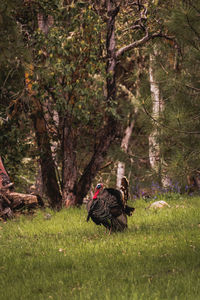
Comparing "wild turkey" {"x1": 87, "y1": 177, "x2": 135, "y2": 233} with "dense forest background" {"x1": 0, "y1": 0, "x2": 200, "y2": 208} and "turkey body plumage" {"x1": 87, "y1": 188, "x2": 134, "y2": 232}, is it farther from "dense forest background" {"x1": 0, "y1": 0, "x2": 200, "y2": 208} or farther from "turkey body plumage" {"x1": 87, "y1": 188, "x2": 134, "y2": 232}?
"dense forest background" {"x1": 0, "y1": 0, "x2": 200, "y2": 208}

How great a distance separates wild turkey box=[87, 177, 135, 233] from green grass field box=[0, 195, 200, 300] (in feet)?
1.01

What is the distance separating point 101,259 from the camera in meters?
7.77

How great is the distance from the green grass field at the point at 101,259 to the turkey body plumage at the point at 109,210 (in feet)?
1.00

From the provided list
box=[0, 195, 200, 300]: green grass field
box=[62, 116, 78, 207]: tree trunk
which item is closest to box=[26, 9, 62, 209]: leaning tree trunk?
box=[62, 116, 78, 207]: tree trunk

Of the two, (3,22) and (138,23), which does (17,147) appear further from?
(3,22)

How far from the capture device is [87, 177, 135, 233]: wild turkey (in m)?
9.38

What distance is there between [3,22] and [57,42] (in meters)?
5.86

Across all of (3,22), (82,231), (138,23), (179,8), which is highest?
→ (138,23)

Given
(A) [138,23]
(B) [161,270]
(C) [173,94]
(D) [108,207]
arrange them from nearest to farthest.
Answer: (B) [161,270] → (D) [108,207] → (C) [173,94] → (A) [138,23]

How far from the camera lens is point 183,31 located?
779cm

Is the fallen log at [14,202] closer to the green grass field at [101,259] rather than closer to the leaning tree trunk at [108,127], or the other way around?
the green grass field at [101,259]

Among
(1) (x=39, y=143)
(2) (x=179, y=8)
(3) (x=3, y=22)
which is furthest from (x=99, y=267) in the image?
(1) (x=39, y=143)

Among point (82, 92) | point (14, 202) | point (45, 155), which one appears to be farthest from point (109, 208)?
point (45, 155)

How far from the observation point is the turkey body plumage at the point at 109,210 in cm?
938
